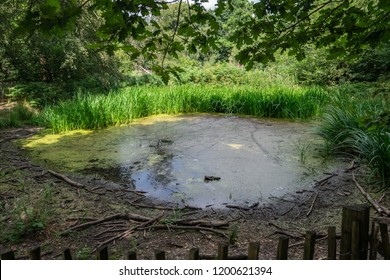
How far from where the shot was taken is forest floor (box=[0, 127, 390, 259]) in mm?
1960

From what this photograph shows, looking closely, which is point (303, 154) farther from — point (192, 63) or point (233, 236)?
point (192, 63)

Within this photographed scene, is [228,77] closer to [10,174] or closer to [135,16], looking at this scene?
[10,174]

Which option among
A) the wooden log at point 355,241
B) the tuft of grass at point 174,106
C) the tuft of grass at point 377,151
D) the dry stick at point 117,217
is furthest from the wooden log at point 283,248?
the tuft of grass at point 174,106

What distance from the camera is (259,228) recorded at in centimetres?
221

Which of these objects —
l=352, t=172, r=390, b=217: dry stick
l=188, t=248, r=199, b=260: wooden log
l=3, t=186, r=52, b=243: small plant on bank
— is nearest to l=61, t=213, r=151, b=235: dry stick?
l=3, t=186, r=52, b=243: small plant on bank

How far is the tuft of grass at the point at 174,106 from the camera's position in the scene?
17.4 feet

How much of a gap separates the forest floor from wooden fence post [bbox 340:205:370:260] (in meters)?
0.59

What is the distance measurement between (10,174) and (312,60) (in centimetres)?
925

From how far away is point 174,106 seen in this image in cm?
686

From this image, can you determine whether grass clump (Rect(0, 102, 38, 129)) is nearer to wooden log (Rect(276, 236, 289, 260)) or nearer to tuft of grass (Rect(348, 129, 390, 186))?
tuft of grass (Rect(348, 129, 390, 186))

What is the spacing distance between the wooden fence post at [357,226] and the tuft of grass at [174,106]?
4.67m

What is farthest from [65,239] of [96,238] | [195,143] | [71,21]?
[195,143]

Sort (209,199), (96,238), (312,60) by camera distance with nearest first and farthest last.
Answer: (96,238) → (209,199) → (312,60)

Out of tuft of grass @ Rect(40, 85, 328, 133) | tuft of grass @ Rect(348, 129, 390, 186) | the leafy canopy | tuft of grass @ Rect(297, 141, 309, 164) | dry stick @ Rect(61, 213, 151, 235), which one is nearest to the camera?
the leafy canopy
